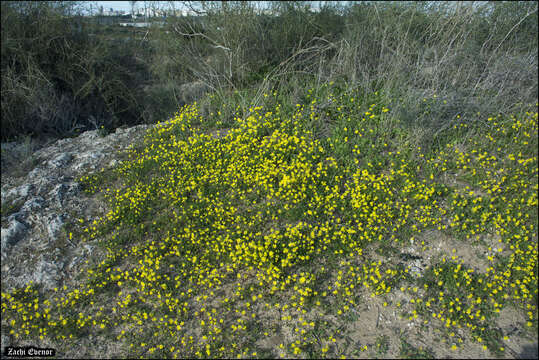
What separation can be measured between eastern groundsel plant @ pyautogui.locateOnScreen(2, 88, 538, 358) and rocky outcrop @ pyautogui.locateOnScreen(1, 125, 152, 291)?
0.21 metres

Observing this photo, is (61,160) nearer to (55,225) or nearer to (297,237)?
(55,225)

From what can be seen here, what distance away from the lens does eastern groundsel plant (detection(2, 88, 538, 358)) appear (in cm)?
319

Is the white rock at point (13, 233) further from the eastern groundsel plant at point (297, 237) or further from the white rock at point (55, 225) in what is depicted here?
the eastern groundsel plant at point (297, 237)

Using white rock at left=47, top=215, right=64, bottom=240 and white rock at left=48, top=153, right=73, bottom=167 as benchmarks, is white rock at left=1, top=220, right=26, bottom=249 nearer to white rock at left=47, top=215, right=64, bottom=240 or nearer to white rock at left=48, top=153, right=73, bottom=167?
white rock at left=47, top=215, right=64, bottom=240

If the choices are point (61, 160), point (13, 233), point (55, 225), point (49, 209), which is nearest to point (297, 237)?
point (55, 225)

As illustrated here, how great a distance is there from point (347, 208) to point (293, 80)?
315 centimetres

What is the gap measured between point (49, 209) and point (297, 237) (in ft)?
11.4

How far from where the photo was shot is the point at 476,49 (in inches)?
215

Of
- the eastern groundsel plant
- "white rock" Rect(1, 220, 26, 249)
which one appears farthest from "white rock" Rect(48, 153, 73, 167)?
"white rock" Rect(1, 220, 26, 249)

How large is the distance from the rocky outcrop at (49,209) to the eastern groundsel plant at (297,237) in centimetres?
21

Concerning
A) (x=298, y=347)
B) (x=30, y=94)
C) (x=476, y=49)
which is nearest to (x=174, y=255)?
(x=298, y=347)

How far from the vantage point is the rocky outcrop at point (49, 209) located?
3852mm

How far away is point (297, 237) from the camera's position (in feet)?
12.5

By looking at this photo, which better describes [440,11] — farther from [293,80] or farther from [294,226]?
[294,226]
